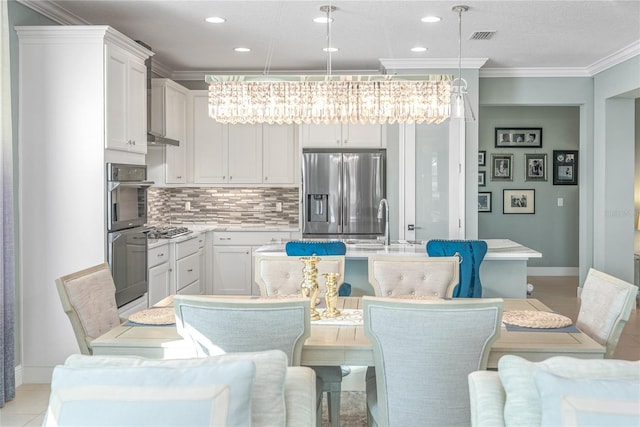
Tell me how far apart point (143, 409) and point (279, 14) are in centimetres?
374

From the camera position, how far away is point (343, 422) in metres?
3.59

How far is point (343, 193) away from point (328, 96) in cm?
292

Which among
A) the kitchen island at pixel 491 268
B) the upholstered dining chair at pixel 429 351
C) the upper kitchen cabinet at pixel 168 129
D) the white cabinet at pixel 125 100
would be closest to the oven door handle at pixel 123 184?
the white cabinet at pixel 125 100

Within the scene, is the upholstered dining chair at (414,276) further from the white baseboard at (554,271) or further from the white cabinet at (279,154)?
the white baseboard at (554,271)

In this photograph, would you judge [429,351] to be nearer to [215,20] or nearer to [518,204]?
[215,20]

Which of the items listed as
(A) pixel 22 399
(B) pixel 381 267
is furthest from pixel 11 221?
(B) pixel 381 267

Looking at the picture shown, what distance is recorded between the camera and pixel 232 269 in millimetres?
7113

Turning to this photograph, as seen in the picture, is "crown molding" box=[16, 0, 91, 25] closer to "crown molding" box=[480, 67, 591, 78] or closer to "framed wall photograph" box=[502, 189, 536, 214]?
"crown molding" box=[480, 67, 591, 78]

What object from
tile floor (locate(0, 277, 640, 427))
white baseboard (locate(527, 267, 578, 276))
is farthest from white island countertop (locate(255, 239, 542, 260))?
white baseboard (locate(527, 267, 578, 276))

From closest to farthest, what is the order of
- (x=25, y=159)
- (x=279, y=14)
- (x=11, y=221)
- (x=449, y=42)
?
(x=11, y=221)
(x=25, y=159)
(x=279, y=14)
(x=449, y=42)

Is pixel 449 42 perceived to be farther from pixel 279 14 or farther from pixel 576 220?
pixel 576 220

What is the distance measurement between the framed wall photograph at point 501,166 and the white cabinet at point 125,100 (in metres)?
5.68

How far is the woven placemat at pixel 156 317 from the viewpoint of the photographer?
118 inches

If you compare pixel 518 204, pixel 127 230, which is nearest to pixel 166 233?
pixel 127 230
